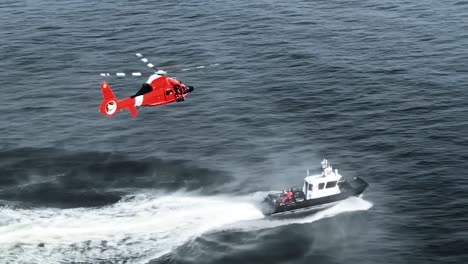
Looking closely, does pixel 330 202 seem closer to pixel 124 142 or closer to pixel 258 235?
pixel 258 235

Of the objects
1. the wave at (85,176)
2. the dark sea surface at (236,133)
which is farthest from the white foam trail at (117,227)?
the wave at (85,176)

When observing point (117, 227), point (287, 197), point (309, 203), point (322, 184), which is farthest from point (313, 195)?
point (117, 227)

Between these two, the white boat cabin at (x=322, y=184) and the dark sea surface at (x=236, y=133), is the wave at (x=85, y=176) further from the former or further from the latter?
the white boat cabin at (x=322, y=184)

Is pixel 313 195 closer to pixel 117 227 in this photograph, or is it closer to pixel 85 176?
pixel 117 227

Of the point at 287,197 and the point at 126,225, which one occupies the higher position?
the point at 287,197

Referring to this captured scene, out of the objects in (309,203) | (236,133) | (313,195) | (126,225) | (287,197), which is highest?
(236,133)

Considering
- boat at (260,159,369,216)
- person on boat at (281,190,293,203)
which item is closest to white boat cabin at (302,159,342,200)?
boat at (260,159,369,216)

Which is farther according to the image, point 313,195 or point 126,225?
point 313,195
